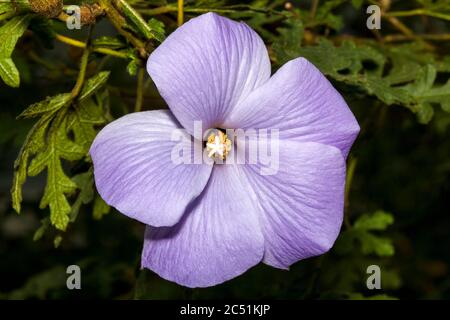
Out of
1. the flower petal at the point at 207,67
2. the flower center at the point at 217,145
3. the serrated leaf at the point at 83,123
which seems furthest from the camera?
the serrated leaf at the point at 83,123

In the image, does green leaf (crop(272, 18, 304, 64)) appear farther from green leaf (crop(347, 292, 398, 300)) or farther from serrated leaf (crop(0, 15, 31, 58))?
green leaf (crop(347, 292, 398, 300))

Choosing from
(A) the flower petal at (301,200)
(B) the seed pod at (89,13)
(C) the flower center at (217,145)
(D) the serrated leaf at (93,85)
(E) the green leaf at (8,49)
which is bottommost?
(A) the flower petal at (301,200)

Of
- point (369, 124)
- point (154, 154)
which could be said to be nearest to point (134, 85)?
point (369, 124)

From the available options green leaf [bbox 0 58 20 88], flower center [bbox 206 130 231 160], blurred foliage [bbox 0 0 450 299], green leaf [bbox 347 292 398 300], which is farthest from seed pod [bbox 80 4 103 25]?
green leaf [bbox 347 292 398 300]

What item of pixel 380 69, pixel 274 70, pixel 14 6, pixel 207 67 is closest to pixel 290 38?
pixel 274 70

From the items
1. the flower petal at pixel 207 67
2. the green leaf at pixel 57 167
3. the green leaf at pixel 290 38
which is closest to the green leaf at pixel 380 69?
the green leaf at pixel 290 38

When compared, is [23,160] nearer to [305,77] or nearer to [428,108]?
[305,77]

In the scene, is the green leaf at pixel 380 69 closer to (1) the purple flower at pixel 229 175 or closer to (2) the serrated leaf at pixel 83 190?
(1) the purple flower at pixel 229 175
